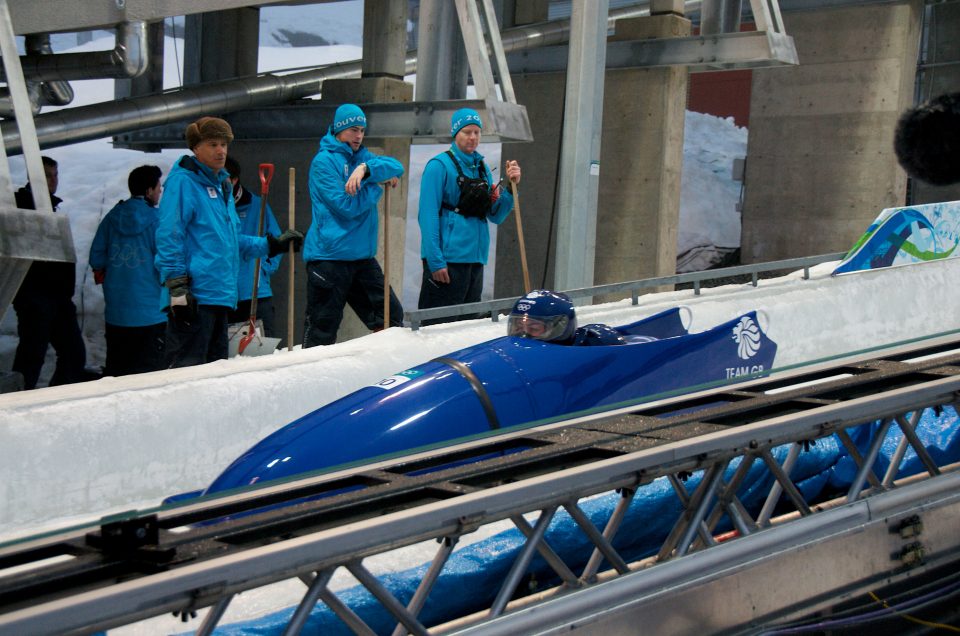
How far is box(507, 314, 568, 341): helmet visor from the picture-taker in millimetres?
3879

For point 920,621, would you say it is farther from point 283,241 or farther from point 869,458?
point 283,241

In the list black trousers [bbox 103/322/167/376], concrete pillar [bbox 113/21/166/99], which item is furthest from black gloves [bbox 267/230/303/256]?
concrete pillar [bbox 113/21/166/99]

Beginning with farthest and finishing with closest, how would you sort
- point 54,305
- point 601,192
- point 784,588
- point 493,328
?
point 601,192, point 54,305, point 493,328, point 784,588

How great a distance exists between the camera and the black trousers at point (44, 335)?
5723 millimetres

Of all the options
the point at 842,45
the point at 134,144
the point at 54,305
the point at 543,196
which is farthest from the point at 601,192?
the point at 54,305

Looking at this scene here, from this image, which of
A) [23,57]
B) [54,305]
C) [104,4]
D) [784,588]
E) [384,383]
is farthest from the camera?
[23,57]

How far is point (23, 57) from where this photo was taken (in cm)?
766

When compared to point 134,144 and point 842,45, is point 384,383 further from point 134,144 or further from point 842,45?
point 842,45

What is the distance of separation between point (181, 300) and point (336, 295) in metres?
1.00

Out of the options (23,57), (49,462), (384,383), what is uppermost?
(23,57)

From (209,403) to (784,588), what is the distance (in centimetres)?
205

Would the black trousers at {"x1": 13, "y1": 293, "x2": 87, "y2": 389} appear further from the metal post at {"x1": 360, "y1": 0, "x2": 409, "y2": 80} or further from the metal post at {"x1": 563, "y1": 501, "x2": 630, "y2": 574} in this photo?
the metal post at {"x1": 563, "y1": 501, "x2": 630, "y2": 574}

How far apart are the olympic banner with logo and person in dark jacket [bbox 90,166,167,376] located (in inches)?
141

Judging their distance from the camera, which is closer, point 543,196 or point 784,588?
point 784,588
